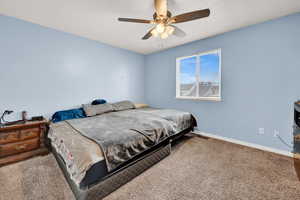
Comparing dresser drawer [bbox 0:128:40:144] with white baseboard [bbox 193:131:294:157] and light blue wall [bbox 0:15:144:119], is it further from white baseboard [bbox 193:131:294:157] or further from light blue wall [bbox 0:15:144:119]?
white baseboard [bbox 193:131:294:157]

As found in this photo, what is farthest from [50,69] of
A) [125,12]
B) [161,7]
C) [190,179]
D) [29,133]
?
[190,179]

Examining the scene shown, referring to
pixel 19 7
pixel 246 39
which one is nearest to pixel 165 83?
pixel 246 39

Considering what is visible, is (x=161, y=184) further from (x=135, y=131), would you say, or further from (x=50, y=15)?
(x=50, y=15)

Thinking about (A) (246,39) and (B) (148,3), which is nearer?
(B) (148,3)

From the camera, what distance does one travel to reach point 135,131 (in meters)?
1.78

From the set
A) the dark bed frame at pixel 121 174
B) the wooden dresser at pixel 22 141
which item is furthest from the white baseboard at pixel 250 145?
the wooden dresser at pixel 22 141

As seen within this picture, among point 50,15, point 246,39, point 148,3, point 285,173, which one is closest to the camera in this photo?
point 285,173

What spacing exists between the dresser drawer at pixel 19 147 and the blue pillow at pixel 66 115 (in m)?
0.47

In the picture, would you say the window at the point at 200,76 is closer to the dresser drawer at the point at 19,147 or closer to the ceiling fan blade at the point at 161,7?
the ceiling fan blade at the point at 161,7

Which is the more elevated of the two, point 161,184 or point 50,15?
point 50,15

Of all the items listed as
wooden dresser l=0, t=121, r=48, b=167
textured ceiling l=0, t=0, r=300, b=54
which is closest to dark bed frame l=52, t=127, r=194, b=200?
wooden dresser l=0, t=121, r=48, b=167

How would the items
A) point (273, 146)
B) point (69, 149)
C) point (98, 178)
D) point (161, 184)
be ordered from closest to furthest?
point (98, 178), point (69, 149), point (161, 184), point (273, 146)

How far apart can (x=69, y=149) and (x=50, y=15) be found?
A: 238 centimetres

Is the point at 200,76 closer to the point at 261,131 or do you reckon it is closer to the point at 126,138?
the point at 261,131
